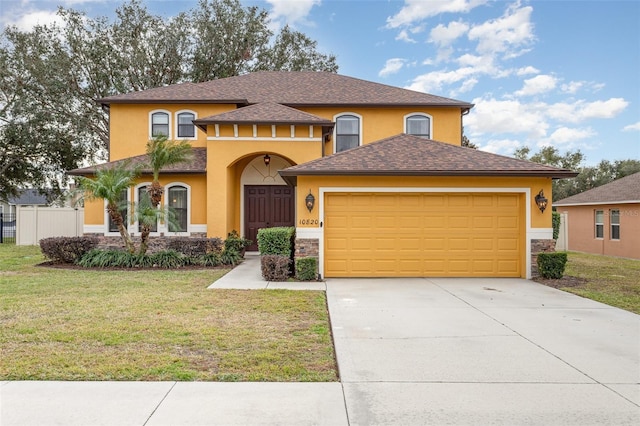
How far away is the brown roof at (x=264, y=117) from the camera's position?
1366 centimetres

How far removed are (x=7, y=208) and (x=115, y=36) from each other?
29403 mm

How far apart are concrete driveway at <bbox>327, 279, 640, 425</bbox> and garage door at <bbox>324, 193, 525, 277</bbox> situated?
2.58 metres

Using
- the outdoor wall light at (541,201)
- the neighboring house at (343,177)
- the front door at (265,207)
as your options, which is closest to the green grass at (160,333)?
the neighboring house at (343,177)

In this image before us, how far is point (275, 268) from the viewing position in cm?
1027

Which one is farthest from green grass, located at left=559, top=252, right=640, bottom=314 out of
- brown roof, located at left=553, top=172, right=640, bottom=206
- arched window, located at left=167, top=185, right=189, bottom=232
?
arched window, located at left=167, top=185, right=189, bottom=232

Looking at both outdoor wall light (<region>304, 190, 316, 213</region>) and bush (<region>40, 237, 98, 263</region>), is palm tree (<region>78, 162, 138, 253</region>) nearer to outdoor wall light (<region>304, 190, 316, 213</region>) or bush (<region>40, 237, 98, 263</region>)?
bush (<region>40, 237, 98, 263</region>)

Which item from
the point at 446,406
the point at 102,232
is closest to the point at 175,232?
the point at 102,232

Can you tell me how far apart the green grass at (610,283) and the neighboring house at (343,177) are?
1621 mm

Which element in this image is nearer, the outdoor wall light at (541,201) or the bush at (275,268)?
the bush at (275,268)

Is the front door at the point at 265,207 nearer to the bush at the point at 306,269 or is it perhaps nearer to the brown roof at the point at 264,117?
the brown roof at the point at 264,117

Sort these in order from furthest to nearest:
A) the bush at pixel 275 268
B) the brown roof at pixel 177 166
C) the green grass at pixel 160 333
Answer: the brown roof at pixel 177 166 < the bush at pixel 275 268 < the green grass at pixel 160 333

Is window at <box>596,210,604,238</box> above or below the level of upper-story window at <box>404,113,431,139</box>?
below

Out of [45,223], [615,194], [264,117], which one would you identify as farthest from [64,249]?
[615,194]

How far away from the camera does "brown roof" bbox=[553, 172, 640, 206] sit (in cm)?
1761
